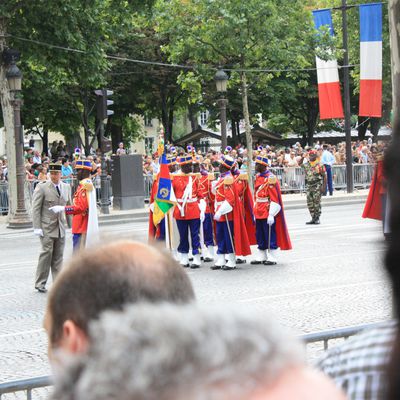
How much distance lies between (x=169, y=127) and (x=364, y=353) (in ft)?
163

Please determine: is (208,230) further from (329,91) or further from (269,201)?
(329,91)

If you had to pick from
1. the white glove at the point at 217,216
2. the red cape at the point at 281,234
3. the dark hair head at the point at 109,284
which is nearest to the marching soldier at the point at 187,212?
the white glove at the point at 217,216

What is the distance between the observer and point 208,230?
618 inches

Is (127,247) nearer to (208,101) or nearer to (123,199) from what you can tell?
(123,199)

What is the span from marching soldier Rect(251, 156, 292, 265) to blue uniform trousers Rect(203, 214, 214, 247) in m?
1.08

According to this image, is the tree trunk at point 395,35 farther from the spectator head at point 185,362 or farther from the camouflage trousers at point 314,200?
the camouflage trousers at point 314,200

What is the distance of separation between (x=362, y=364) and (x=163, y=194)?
13.2m

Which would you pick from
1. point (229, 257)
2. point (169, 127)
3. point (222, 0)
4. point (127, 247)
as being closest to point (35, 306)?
point (229, 257)

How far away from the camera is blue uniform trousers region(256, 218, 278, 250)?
14562mm

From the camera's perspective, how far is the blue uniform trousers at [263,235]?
14.6 m

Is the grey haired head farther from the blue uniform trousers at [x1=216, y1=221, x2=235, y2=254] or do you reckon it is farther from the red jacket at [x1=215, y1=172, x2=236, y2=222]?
the red jacket at [x1=215, y1=172, x2=236, y2=222]

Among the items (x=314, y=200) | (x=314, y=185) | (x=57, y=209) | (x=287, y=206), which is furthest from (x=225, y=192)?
(x=287, y=206)

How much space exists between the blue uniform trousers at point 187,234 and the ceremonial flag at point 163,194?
30 cm

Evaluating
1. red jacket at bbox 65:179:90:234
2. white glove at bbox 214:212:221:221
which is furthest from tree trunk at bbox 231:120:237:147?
red jacket at bbox 65:179:90:234
